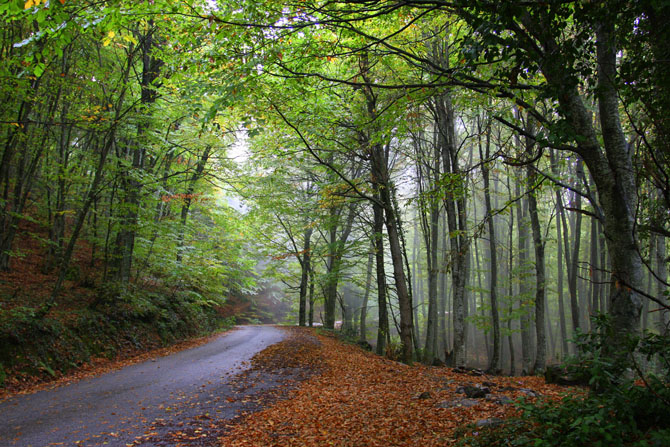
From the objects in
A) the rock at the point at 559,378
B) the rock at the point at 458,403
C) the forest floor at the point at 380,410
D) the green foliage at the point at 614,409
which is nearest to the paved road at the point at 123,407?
the forest floor at the point at 380,410

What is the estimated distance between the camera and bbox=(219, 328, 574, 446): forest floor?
447cm

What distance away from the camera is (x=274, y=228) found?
747 inches

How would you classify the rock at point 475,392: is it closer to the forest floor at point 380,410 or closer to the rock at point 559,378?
the forest floor at point 380,410

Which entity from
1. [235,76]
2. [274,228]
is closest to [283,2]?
[235,76]

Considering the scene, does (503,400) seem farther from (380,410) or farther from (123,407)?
(123,407)

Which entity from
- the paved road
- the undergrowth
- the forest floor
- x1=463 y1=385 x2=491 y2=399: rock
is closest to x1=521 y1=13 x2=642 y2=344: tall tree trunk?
the forest floor

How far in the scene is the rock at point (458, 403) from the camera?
5.14 m

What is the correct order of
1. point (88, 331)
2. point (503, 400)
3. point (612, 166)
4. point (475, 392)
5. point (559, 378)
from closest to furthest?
point (612, 166) < point (503, 400) < point (475, 392) < point (559, 378) < point (88, 331)

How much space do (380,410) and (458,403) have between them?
1211mm

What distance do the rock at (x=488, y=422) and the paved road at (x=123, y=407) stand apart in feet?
12.2

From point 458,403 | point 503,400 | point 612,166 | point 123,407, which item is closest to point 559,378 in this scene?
point 503,400

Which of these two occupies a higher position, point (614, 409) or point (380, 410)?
point (614, 409)

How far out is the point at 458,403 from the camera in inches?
209

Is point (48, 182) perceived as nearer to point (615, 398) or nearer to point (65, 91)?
point (65, 91)
